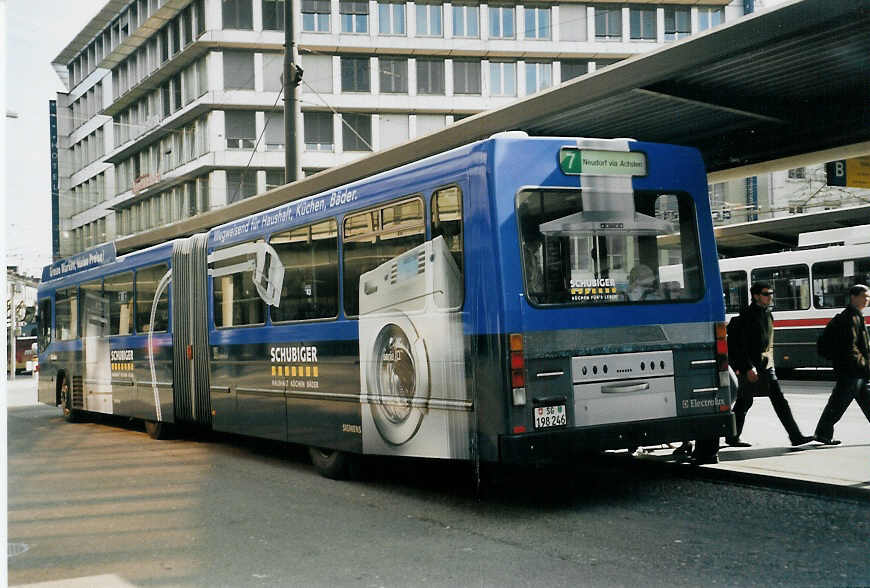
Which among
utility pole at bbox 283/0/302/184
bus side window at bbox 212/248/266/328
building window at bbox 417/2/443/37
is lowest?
bus side window at bbox 212/248/266/328

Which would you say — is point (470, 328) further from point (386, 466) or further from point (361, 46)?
point (361, 46)

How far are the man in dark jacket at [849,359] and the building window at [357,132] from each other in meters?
46.0

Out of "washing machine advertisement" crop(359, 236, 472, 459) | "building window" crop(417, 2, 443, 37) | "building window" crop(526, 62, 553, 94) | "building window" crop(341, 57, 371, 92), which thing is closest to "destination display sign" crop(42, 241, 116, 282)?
"washing machine advertisement" crop(359, 236, 472, 459)

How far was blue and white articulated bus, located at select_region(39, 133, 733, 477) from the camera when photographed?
289 inches

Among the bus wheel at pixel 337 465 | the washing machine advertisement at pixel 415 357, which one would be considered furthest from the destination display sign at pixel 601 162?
the bus wheel at pixel 337 465

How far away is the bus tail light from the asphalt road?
929mm

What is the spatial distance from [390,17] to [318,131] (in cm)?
754

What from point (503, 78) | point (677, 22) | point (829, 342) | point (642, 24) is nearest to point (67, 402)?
point (829, 342)

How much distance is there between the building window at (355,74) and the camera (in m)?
54.7

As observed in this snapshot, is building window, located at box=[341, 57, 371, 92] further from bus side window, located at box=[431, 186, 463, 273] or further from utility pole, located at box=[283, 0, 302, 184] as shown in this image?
bus side window, located at box=[431, 186, 463, 273]

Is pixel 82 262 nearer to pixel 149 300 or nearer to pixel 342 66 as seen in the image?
pixel 149 300

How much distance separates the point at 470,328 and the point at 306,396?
9.55ft

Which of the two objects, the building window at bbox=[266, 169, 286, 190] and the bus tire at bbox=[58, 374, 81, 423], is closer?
the bus tire at bbox=[58, 374, 81, 423]

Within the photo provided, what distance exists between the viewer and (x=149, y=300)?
1398 cm
